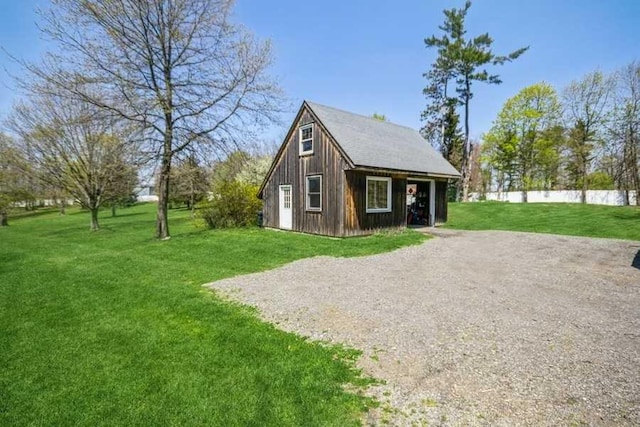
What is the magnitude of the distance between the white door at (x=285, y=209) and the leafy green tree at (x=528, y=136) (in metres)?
28.6

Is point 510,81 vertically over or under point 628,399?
over

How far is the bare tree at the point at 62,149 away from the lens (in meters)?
18.1

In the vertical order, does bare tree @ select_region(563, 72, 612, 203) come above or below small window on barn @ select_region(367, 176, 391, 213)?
above

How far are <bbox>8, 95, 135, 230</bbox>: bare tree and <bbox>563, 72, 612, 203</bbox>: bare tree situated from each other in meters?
38.4

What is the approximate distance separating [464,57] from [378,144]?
22.5m

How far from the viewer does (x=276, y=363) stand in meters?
3.51

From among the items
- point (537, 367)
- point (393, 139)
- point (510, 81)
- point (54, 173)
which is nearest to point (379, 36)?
point (393, 139)

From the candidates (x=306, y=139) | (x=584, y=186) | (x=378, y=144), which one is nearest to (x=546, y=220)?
(x=378, y=144)

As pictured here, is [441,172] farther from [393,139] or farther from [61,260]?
[61,260]

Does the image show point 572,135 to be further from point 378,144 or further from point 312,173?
point 312,173

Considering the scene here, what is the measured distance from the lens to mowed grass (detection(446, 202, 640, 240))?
1445cm

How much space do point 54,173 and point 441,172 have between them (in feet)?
75.0

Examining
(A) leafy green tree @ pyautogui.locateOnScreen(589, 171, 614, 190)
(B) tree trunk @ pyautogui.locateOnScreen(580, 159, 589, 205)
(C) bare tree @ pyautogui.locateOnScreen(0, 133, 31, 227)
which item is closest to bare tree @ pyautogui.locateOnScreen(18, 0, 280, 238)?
(C) bare tree @ pyautogui.locateOnScreen(0, 133, 31, 227)

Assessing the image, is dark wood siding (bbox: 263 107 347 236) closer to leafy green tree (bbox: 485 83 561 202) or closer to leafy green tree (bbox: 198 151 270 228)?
Answer: leafy green tree (bbox: 198 151 270 228)
